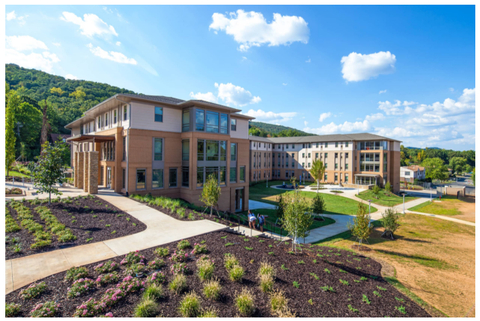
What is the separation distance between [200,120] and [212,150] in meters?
3.10

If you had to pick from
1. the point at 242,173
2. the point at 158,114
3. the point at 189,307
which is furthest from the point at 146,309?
the point at 242,173

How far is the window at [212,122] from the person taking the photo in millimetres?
22056

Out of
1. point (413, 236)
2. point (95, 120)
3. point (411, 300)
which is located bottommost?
point (413, 236)

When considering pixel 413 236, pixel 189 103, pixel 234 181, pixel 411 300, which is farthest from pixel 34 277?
pixel 413 236

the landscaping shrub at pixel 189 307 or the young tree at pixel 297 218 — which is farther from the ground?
the young tree at pixel 297 218

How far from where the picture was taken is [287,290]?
696 centimetres

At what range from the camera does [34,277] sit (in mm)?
Result: 7176

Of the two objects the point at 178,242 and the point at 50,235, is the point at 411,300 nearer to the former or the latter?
the point at 178,242

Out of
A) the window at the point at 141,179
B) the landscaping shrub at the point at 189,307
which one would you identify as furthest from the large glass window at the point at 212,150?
the landscaping shrub at the point at 189,307

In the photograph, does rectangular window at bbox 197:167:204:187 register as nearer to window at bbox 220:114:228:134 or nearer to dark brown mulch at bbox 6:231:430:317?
window at bbox 220:114:228:134

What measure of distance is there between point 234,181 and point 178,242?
48.6 ft

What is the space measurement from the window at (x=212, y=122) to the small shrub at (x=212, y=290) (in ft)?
55.5

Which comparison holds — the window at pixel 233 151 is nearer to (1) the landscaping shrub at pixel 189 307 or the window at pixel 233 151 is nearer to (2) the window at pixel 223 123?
(2) the window at pixel 223 123

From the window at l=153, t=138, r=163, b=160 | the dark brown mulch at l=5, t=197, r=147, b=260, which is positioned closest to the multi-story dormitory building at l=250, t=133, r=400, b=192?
the window at l=153, t=138, r=163, b=160
